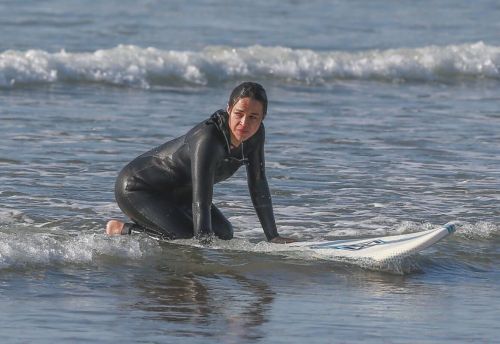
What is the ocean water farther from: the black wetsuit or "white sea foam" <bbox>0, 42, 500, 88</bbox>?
the black wetsuit

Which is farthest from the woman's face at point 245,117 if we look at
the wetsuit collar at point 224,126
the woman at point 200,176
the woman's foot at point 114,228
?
the woman's foot at point 114,228

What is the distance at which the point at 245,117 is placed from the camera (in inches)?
295

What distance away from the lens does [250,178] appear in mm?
8109

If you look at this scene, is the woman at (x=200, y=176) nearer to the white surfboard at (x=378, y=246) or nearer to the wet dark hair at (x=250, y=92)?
the wet dark hair at (x=250, y=92)

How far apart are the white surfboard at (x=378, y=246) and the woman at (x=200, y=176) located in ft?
0.75

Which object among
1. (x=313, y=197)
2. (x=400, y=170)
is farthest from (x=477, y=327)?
(x=400, y=170)

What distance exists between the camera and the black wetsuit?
7703 millimetres

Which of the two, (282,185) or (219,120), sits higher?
(219,120)

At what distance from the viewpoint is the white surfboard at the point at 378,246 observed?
7715 mm

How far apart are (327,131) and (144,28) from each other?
30.5 feet

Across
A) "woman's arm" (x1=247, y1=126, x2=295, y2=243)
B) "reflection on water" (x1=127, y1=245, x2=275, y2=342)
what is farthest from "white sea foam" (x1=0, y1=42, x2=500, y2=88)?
"reflection on water" (x1=127, y1=245, x2=275, y2=342)

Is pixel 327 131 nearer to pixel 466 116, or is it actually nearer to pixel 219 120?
pixel 466 116

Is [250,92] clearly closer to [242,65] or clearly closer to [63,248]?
[63,248]

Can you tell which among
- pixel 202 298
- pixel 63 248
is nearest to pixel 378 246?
pixel 202 298
